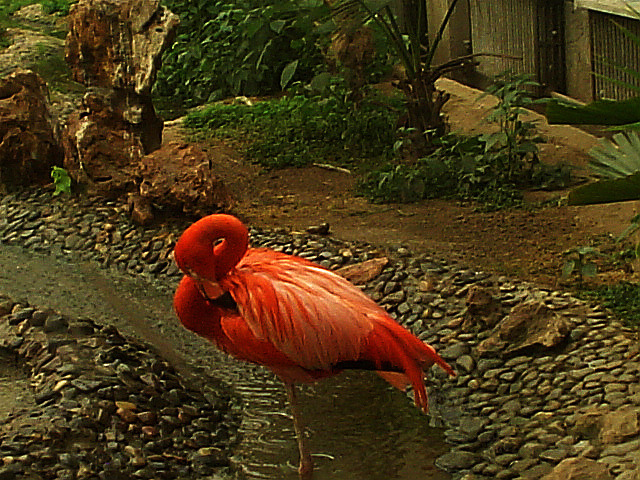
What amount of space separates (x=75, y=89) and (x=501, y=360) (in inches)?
256

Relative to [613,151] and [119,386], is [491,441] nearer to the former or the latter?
[613,151]

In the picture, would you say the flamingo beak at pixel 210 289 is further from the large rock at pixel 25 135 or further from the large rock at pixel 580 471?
the large rock at pixel 25 135

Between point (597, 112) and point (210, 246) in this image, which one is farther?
point (210, 246)

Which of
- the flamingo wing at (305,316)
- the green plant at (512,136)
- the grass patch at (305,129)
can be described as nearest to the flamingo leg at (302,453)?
the flamingo wing at (305,316)

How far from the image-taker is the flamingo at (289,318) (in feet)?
11.6

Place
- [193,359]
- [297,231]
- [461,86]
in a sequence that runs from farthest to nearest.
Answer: [461,86], [297,231], [193,359]

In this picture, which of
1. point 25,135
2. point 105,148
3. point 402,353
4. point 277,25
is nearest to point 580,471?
point 402,353

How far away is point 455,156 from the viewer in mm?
6855

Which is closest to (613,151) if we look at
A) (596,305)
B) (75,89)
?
(596,305)

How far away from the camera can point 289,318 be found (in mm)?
3535

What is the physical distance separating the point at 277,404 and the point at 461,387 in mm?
799

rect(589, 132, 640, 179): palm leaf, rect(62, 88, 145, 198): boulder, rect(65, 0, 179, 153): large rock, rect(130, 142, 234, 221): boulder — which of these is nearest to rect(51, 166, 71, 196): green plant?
rect(62, 88, 145, 198): boulder

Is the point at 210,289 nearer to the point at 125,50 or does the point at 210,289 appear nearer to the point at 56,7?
the point at 125,50

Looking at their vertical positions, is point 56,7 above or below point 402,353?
above
